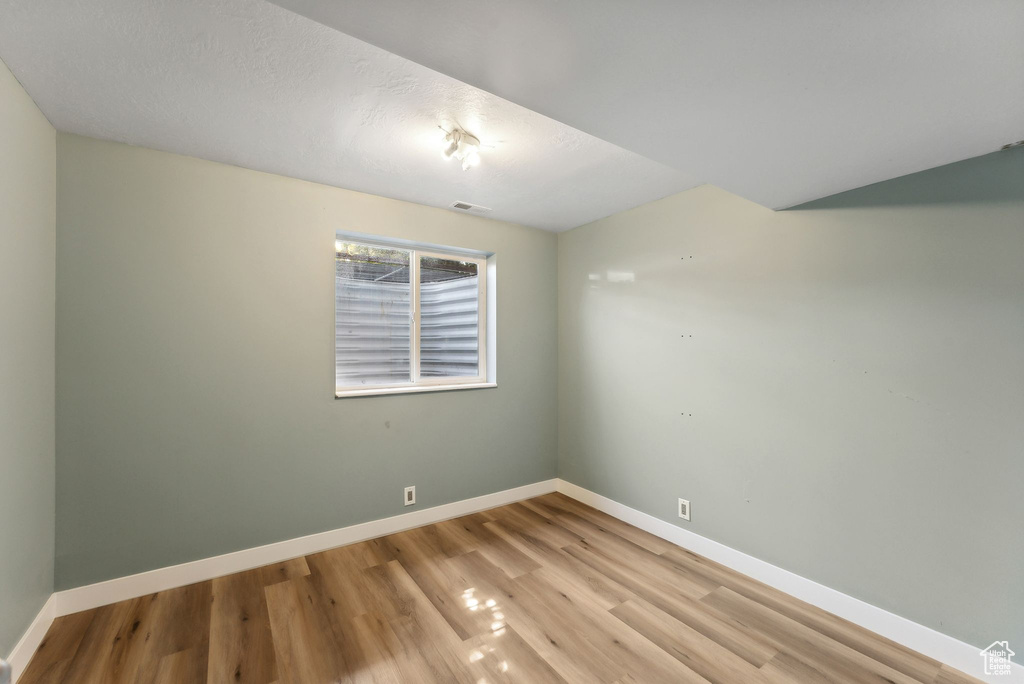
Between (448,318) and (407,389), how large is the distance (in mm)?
720

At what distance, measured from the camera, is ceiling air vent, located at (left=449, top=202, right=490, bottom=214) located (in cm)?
304

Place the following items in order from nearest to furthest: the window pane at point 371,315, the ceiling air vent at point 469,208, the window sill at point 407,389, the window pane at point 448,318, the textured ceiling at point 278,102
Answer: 1. the textured ceiling at point 278,102
2. the window sill at point 407,389
3. the window pane at point 371,315
4. the ceiling air vent at point 469,208
5. the window pane at point 448,318

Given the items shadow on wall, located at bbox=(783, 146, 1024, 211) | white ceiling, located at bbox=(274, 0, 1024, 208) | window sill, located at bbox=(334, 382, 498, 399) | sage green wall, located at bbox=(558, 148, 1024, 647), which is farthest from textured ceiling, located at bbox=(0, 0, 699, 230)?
window sill, located at bbox=(334, 382, 498, 399)

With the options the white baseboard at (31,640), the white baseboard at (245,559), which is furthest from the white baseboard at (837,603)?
the white baseboard at (31,640)

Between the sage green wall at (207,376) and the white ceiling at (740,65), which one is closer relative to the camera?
the white ceiling at (740,65)

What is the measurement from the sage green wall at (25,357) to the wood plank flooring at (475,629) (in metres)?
0.38

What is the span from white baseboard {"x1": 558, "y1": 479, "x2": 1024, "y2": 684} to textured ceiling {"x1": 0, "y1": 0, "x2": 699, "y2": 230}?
7.61 ft

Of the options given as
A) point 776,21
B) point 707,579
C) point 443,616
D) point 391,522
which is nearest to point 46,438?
point 391,522

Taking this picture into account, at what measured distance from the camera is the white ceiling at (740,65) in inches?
38.3

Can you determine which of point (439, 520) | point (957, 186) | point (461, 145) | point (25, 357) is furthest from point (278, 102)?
point (957, 186)

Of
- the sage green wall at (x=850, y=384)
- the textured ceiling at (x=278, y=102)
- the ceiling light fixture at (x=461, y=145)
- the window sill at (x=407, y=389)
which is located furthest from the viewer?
the window sill at (x=407, y=389)

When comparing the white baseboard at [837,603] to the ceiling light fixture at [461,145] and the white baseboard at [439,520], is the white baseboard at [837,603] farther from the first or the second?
the ceiling light fixture at [461,145]

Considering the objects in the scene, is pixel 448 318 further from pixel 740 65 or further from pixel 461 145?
pixel 740 65

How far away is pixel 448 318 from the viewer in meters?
3.41
